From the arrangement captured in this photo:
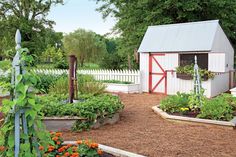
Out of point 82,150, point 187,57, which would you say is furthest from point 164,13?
point 82,150

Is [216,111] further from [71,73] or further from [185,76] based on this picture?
[185,76]

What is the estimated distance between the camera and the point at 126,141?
514 centimetres

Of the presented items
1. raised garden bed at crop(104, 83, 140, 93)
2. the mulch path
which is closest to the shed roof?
raised garden bed at crop(104, 83, 140, 93)

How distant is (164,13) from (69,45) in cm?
2212

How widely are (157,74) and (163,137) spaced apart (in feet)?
24.7

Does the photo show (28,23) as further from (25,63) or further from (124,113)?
(25,63)

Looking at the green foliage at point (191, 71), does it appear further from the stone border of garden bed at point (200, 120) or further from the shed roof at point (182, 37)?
the stone border of garden bed at point (200, 120)

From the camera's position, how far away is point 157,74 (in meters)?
12.8

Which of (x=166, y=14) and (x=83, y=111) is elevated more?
(x=166, y=14)

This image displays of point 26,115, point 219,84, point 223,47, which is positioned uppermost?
point 223,47

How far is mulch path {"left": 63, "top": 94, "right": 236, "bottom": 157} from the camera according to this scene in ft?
15.2

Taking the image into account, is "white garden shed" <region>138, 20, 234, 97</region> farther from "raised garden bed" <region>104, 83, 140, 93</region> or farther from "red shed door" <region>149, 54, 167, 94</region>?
"raised garden bed" <region>104, 83, 140, 93</region>

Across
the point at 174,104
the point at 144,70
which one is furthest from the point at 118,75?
the point at 174,104

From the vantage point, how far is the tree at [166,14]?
16.8m
